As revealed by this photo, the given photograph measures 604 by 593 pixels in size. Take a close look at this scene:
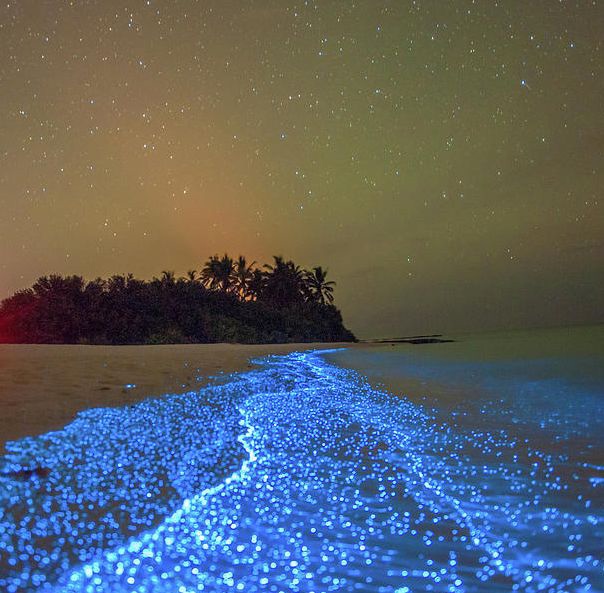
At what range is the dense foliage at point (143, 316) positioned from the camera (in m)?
29.9

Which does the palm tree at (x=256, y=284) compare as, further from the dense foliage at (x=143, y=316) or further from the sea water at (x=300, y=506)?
the sea water at (x=300, y=506)

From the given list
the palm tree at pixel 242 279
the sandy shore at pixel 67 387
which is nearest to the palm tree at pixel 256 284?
the palm tree at pixel 242 279

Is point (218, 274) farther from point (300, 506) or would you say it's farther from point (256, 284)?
point (300, 506)

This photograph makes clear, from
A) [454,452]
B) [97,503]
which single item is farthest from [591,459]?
[97,503]

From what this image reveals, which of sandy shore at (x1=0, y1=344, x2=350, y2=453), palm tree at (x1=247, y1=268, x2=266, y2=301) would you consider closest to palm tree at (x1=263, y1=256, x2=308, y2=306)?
palm tree at (x1=247, y1=268, x2=266, y2=301)

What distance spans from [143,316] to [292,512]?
111ft

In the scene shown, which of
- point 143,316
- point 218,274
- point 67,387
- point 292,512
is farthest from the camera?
point 218,274

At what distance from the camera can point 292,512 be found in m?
2.12

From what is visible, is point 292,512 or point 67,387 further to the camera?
point 67,387

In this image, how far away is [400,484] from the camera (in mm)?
2598

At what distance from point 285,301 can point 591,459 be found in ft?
190

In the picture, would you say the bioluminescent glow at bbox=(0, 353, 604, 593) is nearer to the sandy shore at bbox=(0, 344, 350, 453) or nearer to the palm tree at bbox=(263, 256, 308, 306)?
the sandy shore at bbox=(0, 344, 350, 453)

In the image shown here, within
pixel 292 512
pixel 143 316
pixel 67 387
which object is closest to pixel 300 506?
pixel 292 512

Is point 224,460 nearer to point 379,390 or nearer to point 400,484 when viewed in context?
point 400,484
